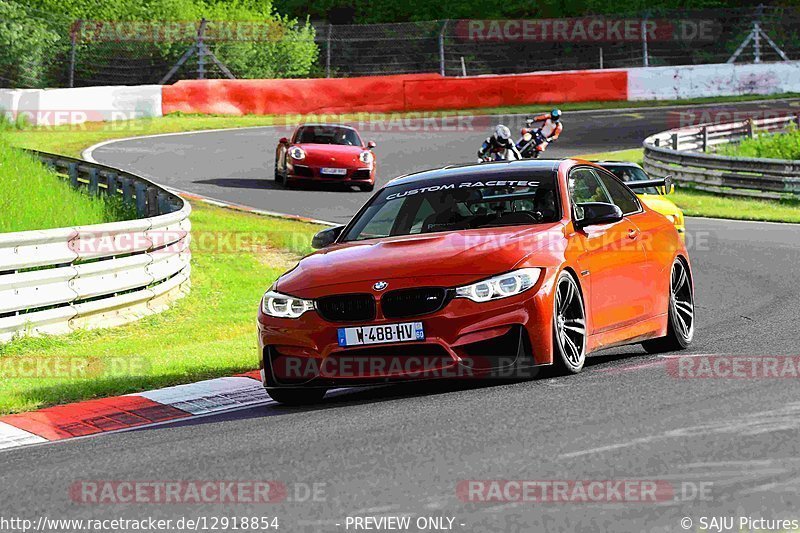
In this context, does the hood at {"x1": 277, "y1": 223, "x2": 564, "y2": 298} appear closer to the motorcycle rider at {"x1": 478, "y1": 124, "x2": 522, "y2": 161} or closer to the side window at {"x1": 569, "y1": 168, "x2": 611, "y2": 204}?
the side window at {"x1": 569, "y1": 168, "x2": 611, "y2": 204}

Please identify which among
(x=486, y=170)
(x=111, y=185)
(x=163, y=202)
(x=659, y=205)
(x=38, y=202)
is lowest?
(x=659, y=205)

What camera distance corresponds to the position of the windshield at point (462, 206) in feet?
32.0

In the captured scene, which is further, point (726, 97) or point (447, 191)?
point (726, 97)

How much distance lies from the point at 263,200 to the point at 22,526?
68.7ft

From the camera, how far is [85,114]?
40.1 meters

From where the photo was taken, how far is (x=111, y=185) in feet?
72.3

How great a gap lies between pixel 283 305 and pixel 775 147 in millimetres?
27220

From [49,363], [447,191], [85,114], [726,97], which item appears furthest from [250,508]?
[726,97]

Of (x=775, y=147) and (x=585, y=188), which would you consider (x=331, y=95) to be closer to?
(x=775, y=147)

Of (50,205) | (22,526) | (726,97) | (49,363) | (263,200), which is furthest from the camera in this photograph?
(726,97)

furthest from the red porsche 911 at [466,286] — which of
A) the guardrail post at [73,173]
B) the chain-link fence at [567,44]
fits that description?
the chain-link fence at [567,44]

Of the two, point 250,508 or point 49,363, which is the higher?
point 250,508

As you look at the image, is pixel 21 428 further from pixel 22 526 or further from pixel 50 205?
pixel 50 205

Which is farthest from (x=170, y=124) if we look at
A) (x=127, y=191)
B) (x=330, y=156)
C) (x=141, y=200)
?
(x=141, y=200)
